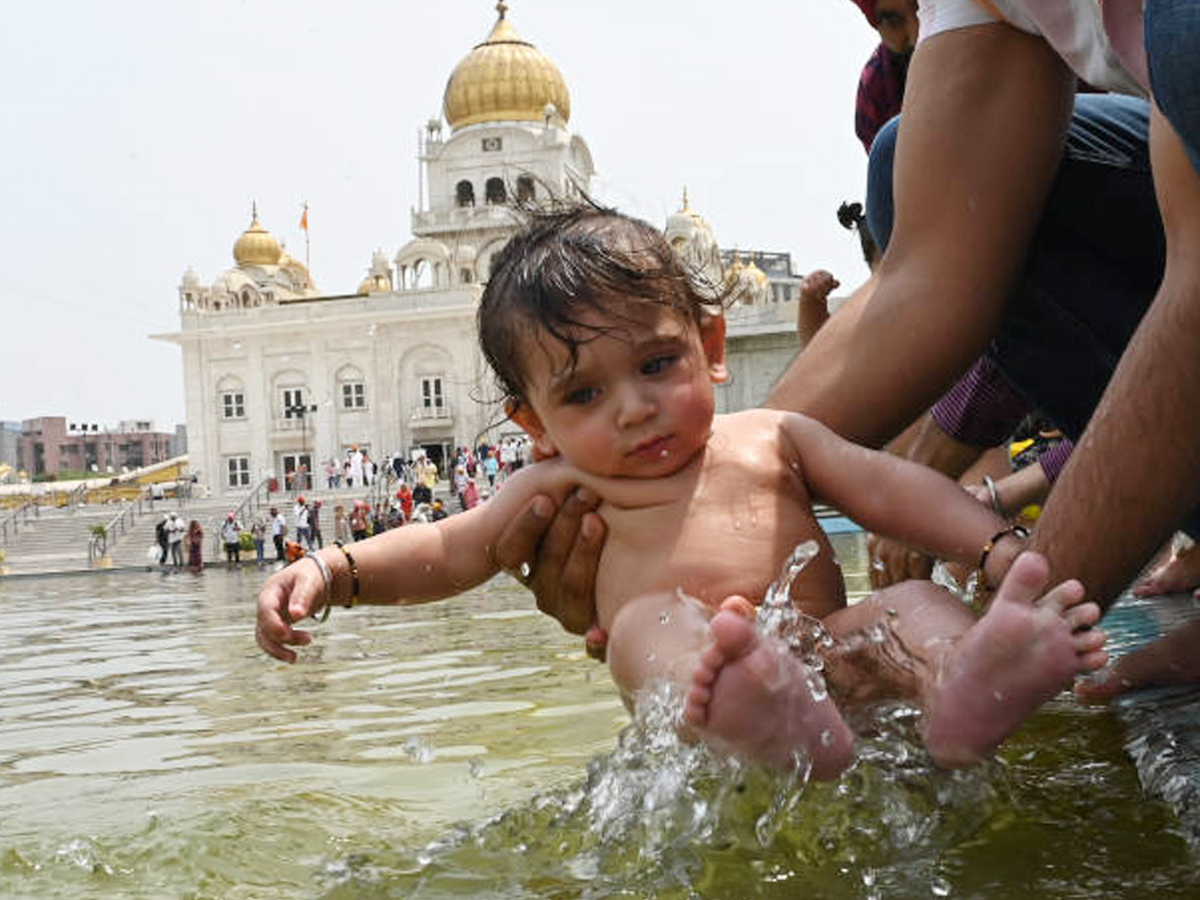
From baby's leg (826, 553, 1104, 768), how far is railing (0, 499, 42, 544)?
32133 millimetres

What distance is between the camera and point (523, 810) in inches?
70.7

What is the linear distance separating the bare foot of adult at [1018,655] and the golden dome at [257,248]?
5745cm

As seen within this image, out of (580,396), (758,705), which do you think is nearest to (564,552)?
(580,396)

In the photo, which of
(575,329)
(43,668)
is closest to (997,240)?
(575,329)

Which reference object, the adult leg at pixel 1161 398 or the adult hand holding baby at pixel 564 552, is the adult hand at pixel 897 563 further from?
the adult leg at pixel 1161 398

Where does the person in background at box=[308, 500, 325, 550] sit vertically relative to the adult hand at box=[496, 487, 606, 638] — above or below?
below

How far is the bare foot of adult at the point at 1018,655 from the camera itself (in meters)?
1.36

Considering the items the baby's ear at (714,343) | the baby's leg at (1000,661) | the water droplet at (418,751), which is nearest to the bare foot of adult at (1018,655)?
the baby's leg at (1000,661)

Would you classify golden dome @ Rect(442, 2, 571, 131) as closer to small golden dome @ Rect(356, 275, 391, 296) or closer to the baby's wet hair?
small golden dome @ Rect(356, 275, 391, 296)

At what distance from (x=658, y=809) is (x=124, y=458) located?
333 feet

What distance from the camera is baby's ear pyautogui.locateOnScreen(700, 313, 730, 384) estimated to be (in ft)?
7.07

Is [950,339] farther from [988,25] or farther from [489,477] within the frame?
[489,477]

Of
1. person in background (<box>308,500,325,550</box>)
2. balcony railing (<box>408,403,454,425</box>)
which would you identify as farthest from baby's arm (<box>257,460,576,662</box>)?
balcony railing (<box>408,403,454,425</box>)

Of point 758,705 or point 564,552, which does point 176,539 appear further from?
point 758,705
